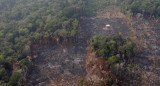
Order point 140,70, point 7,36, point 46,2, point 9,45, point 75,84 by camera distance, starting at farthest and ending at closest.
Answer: point 46,2 → point 7,36 → point 9,45 → point 140,70 → point 75,84

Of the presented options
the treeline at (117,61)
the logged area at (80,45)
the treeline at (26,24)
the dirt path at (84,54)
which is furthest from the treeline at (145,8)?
the treeline at (117,61)

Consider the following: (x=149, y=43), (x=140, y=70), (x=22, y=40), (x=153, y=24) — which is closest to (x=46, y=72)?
(x=22, y=40)

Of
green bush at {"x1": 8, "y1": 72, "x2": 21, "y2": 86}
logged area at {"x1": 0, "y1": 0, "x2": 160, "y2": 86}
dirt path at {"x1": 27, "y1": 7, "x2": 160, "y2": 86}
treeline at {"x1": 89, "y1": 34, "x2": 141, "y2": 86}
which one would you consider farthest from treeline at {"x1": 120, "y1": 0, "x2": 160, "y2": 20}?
green bush at {"x1": 8, "y1": 72, "x2": 21, "y2": 86}

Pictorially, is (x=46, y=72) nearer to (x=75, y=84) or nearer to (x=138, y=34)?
(x=75, y=84)

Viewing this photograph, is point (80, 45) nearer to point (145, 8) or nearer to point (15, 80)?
point (15, 80)

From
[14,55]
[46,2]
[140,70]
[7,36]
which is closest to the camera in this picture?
[140,70]

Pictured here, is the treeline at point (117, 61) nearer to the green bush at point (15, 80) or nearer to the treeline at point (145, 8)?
the green bush at point (15, 80)

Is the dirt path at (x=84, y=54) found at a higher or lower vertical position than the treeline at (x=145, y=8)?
lower

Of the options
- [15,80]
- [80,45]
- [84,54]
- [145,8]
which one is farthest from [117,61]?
[145,8]
